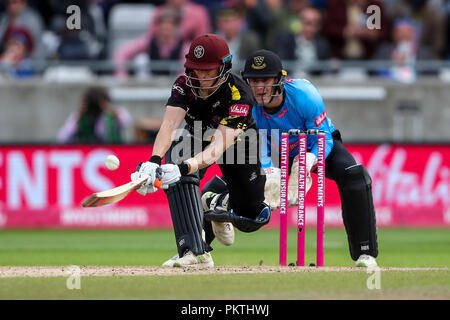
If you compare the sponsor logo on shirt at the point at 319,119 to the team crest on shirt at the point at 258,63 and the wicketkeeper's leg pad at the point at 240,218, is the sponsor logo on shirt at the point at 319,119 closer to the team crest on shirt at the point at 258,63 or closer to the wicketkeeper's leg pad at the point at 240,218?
the team crest on shirt at the point at 258,63

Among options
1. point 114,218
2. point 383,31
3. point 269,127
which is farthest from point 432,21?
point 269,127

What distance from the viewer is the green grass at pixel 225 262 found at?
23.6ft

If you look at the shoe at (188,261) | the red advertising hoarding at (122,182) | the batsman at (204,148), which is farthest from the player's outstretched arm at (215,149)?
the red advertising hoarding at (122,182)

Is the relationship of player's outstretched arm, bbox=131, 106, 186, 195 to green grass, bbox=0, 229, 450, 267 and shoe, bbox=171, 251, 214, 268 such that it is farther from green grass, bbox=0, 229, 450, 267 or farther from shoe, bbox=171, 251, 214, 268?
green grass, bbox=0, 229, 450, 267

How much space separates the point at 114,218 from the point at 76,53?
3.45m

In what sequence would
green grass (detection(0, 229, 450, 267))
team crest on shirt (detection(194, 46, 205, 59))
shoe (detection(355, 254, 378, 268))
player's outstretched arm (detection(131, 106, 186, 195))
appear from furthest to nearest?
green grass (detection(0, 229, 450, 267)) < shoe (detection(355, 254, 378, 268)) < team crest on shirt (detection(194, 46, 205, 59)) < player's outstretched arm (detection(131, 106, 186, 195))

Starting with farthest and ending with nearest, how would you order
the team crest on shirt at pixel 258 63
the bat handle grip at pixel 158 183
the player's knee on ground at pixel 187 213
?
the team crest on shirt at pixel 258 63 < the player's knee on ground at pixel 187 213 < the bat handle grip at pixel 158 183

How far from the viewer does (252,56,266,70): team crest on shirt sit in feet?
28.5

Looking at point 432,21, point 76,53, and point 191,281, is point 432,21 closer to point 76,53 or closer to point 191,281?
point 76,53

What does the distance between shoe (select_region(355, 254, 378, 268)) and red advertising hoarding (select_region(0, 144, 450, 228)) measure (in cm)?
687

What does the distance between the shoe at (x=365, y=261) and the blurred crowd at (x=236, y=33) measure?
8.57 metres

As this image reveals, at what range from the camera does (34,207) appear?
16156mm

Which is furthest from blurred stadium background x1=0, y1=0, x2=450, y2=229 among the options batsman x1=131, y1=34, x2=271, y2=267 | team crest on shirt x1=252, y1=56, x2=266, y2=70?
team crest on shirt x1=252, y1=56, x2=266, y2=70

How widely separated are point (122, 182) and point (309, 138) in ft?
25.3
